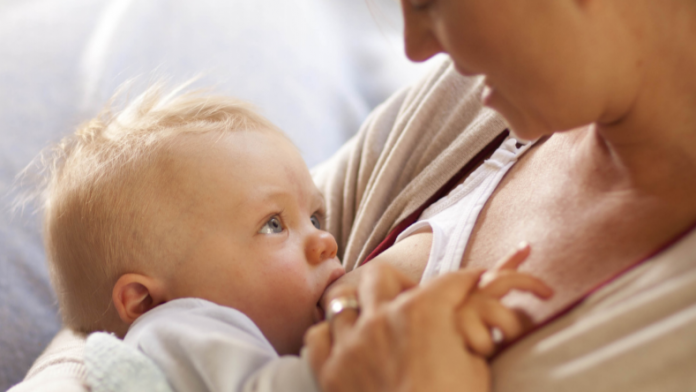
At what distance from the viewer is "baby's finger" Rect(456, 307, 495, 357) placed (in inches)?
22.5

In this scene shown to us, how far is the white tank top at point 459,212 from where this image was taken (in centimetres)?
80

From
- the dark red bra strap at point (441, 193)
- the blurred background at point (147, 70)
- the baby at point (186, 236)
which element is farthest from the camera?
the blurred background at point (147, 70)

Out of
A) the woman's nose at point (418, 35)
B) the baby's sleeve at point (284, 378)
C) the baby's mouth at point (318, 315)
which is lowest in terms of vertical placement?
the baby's mouth at point (318, 315)

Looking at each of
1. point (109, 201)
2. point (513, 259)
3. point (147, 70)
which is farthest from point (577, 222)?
point (147, 70)

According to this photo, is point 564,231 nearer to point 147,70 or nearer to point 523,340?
point 523,340

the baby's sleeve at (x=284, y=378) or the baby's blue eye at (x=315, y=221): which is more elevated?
the baby's sleeve at (x=284, y=378)

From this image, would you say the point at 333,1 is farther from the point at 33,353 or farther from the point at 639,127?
the point at 639,127

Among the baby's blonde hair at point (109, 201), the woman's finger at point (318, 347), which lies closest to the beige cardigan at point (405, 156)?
the baby's blonde hair at point (109, 201)

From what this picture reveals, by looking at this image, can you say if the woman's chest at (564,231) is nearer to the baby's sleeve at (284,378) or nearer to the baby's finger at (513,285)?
the baby's finger at (513,285)

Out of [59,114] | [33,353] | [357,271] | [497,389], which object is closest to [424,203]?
[357,271]

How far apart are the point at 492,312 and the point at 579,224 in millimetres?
192

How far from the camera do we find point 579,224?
693 mm

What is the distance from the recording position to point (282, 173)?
1020 mm

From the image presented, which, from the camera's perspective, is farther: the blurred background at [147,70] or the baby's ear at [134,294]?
the blurred background at [147,70]
